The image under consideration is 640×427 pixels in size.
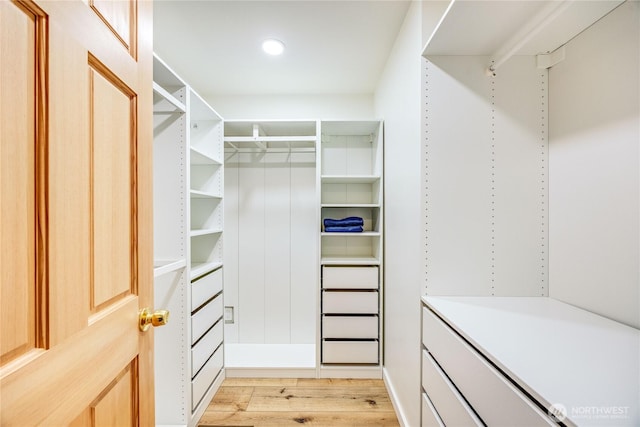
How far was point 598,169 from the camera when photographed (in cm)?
111

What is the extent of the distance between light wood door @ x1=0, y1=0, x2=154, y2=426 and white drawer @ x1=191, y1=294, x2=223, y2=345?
96 centimetres

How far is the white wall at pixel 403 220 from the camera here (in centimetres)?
145

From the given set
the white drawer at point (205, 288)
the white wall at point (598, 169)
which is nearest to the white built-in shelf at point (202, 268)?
the white drawer at point (205, 288)

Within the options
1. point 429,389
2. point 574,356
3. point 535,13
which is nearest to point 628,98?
point 535,13

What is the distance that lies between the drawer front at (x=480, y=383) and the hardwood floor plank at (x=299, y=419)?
34.9 inches

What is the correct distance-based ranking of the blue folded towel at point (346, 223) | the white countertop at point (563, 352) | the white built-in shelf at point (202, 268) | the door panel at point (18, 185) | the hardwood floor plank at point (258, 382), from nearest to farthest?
the door panel at point (18, 185)
the white countertop at point (563, 352)
the white built-in shelf at point (202, 268)
the hardwood floor plank at point (258, 382)
the blue folded towel at point (346, 223)

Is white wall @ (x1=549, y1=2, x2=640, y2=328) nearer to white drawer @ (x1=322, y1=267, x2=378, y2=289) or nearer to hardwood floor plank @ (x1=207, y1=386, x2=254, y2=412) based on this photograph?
white drawer @ (x1=322, y1=267, x2=378, y2=289)

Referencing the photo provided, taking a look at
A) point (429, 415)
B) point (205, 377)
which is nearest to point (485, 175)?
point (429, 415)

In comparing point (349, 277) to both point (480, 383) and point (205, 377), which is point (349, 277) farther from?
point (480, 383)

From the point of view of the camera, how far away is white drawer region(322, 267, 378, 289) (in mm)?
2209

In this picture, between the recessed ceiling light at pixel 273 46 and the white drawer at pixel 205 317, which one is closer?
the white drawer at pixel 205 317

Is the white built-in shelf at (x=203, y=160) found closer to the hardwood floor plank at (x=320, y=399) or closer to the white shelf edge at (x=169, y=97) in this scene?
the white shelf edge at (x=169, y=97)

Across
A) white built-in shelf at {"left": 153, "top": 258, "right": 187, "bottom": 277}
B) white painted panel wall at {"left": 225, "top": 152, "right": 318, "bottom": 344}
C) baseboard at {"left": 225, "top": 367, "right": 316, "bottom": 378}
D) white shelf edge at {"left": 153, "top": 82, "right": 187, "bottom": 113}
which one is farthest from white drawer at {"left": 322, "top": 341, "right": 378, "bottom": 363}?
white shelf edge at {"left": 153, "top": 82, "right": 187, "bottom": 113}

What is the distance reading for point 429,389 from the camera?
1.29 m
